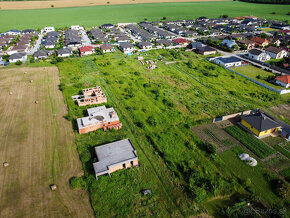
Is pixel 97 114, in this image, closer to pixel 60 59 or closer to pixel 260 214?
pixel 260 214

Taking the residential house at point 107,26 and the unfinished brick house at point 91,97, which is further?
the residential house at point 107,26

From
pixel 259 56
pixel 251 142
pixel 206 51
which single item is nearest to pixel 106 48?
pixel 206 51

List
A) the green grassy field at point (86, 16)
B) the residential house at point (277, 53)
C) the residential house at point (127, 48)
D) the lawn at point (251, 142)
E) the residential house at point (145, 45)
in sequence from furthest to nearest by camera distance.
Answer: the green grassy field at point (86, 16), the residential house at point (145, 45), the residential house at point (127, 48), the residential house at point (277, 53), the lawn at point (251, 142)

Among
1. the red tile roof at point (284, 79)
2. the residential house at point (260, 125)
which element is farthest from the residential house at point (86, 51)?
the red tile roof at point (284, 79)

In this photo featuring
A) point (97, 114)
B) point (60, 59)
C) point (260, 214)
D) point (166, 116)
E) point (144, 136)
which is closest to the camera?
point (260, 214)

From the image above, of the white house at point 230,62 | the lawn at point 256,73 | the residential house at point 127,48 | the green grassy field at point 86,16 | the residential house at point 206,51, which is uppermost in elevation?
the green grassy field at point 86,16

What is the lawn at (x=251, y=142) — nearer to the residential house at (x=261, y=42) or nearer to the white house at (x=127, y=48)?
the white house at (x=127, y=48)

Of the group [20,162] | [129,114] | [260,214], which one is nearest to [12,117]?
[20,162]

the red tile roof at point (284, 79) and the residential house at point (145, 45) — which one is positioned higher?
the residential house at point (145, 45)
